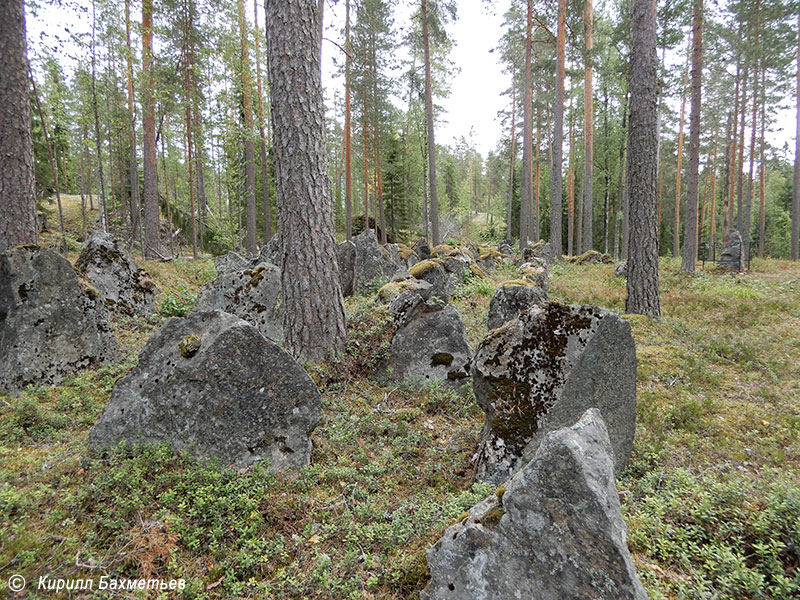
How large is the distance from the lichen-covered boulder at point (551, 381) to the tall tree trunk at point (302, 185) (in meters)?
2.59

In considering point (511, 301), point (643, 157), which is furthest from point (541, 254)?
point (511, 301)

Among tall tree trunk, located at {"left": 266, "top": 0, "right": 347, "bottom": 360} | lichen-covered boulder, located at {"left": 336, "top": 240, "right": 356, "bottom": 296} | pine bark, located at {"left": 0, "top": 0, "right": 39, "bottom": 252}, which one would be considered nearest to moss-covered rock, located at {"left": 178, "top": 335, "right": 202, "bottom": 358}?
tall tree trunk, located at {"left": 266, "top": 0, "right": 347, "bottom": 360}

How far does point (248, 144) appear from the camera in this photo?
15836mm

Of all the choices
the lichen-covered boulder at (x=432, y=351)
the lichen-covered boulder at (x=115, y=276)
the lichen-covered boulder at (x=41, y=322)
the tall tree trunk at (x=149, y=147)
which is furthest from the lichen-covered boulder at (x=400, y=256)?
the lichen-covered boulder at (x=41, y=322)

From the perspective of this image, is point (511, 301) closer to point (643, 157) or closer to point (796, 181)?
point (643, 157)

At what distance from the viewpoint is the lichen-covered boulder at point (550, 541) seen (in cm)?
165

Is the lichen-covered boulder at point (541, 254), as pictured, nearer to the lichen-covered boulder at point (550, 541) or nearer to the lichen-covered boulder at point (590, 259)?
the lichen-covered boulder at point (590, 259)

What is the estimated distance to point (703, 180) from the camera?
35938mm

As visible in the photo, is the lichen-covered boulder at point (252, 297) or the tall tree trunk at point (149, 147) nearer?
the lichen-covered boulder at point (252, 297)

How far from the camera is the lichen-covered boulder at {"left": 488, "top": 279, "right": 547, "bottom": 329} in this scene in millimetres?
6863

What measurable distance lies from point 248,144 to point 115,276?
388 inches

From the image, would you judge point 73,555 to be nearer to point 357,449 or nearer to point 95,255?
point 357,449

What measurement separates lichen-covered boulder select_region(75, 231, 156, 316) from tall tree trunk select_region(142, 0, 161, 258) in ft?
21.8

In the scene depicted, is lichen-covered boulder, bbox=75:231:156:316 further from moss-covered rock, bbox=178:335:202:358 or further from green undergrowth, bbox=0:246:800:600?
moss-covered rock, bbox=178:335:202:358
